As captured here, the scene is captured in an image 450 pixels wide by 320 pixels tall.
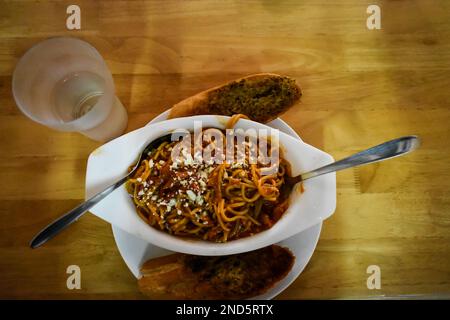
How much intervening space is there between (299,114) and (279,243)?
1.49ft

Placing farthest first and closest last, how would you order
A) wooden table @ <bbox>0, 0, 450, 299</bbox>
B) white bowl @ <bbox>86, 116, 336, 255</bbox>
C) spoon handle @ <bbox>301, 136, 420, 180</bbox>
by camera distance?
wooden table @ <bbox>0, 0, 450, 299</bbox>, white bowl @ <bbox>86, 116, 336, 255</bbox>, spoon handle @ <bbox>301, 136, 420, 180</bbox>

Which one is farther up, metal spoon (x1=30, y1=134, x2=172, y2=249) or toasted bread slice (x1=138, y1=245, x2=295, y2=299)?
metal spoon (x1=30, y1=134, x2=172, y2=249)

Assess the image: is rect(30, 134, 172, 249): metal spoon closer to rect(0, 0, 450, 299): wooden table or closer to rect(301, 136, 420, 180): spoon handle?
rect(0, 0, 450, 299): wooden table

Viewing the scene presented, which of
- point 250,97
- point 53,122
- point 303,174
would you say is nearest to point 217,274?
point 303,174

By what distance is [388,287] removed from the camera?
1.37 metres

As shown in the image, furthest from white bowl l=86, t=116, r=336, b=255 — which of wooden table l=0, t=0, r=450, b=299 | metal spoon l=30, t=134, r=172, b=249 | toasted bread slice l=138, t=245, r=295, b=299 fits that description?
wooden table l=0, t=0, r=450, b=299

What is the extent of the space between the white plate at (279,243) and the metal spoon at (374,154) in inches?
8.8

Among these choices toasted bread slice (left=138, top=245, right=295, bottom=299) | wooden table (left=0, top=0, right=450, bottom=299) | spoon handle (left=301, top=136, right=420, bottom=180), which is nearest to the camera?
spoon handle (left=301, top=136, right=420, bottom=180)

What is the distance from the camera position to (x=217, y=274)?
4.04 feet

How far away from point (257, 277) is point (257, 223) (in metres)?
0.18

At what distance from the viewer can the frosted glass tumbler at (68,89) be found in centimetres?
116

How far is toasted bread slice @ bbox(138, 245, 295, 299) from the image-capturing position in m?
1.22

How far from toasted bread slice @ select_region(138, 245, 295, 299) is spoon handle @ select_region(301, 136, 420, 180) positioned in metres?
0.34

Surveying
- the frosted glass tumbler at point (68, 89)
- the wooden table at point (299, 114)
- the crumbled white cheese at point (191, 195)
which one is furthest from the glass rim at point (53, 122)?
the crumbled white cheese at point (191, 195)
